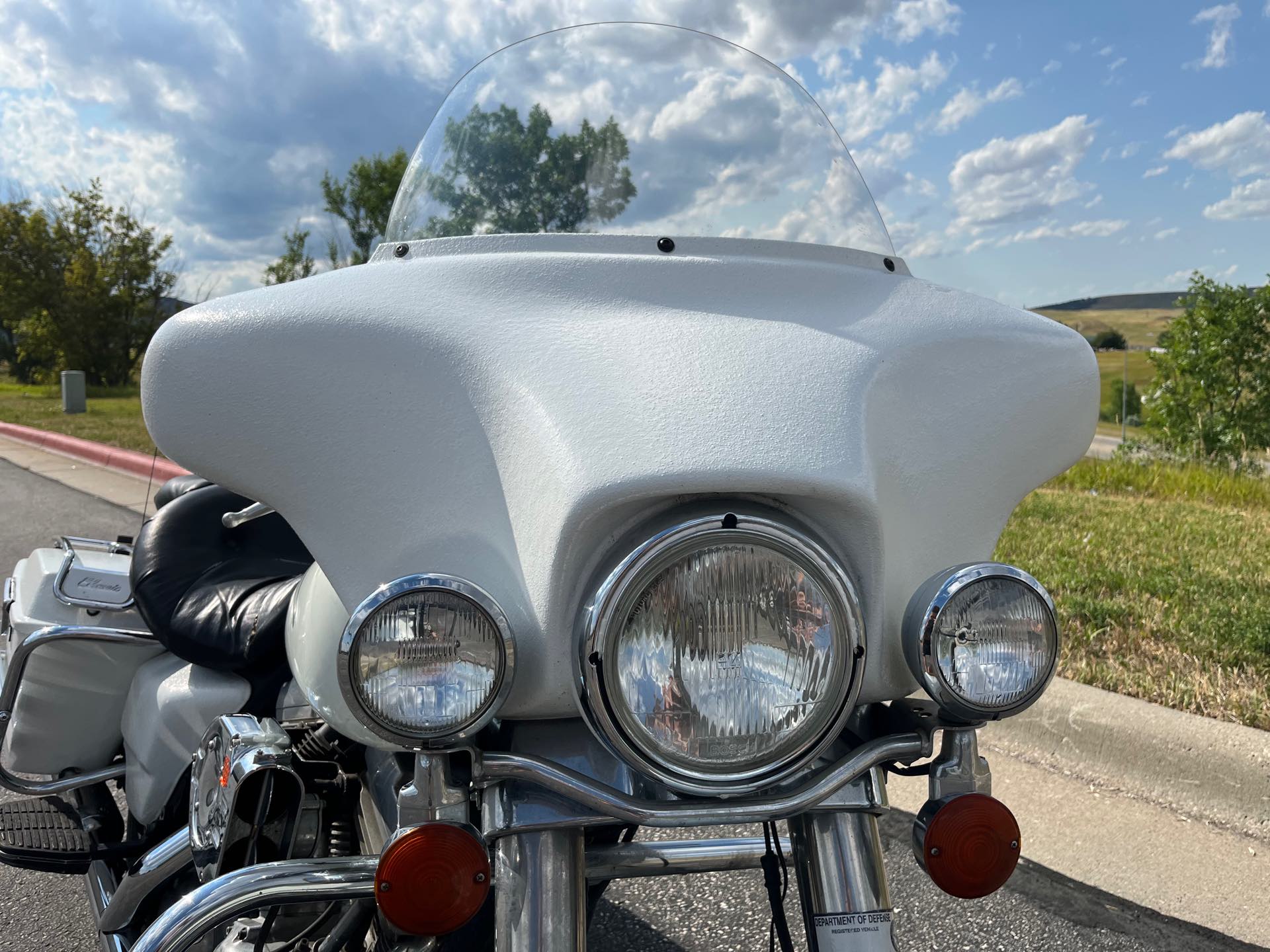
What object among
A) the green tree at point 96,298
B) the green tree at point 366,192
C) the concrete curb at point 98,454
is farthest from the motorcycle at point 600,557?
the green tree at point 96,298

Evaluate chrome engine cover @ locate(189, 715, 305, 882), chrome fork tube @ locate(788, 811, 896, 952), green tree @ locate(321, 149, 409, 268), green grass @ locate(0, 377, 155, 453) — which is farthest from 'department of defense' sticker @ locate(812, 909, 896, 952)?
green tree @ locate(321, 149, 409, 268)

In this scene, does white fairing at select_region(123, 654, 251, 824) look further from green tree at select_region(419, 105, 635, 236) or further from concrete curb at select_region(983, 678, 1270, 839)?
concrete curb at select_region(983, 678, 1270, 839)

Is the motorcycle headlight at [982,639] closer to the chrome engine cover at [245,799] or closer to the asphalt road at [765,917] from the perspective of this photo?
the chrome engine cover at [245,799]

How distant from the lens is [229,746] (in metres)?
1.51

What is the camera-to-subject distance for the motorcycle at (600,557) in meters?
1.13

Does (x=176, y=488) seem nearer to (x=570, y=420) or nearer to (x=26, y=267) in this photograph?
(x=570, y=420)

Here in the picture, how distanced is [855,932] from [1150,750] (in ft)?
6.64

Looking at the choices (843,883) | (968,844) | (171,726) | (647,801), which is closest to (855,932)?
(843,883)

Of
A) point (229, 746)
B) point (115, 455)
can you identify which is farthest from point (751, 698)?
point (115, 455)

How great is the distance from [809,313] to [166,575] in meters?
1.45

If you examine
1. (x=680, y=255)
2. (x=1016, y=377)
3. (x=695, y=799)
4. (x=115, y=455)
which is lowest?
(x=115, y=455)

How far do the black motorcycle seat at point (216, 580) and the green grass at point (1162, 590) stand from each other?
2502mm

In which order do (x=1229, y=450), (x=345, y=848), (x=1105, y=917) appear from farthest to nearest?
(x=1229, y=450), (x=1105, y=917), (x=345, y=848)

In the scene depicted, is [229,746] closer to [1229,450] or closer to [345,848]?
[345,848]
